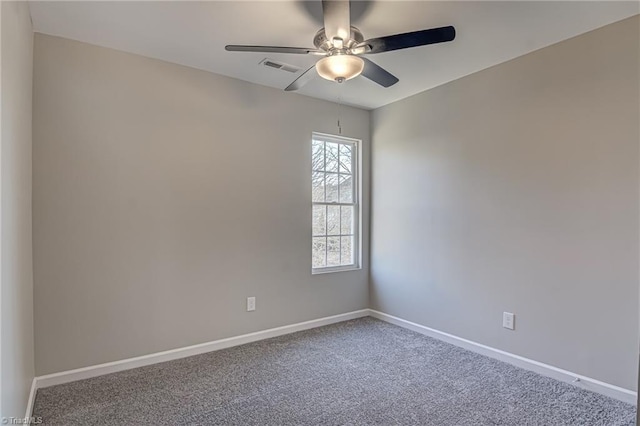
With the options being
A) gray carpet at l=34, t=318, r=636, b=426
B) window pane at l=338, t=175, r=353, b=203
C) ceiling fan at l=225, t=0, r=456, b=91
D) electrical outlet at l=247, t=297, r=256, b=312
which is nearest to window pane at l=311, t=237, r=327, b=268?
window pane at l=338, t=175, r=353, b=203

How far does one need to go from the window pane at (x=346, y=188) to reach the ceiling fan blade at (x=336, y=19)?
7.38ft

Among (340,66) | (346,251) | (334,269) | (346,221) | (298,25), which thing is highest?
(298,25)

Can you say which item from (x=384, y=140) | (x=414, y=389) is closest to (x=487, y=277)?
(x=414, y=389)

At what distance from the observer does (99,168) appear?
267 centimetres

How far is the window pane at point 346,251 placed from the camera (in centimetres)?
414

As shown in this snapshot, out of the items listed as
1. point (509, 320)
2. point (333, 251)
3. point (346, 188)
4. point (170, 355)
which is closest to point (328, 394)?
point (170, 355)

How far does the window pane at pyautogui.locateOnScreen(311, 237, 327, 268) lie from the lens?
3.88 m

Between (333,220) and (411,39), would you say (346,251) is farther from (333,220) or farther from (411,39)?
(411,39)

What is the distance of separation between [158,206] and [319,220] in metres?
1.66

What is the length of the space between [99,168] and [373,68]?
6.87 feet

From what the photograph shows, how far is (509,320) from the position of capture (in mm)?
2906

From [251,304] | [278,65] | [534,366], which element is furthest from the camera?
[251,304]

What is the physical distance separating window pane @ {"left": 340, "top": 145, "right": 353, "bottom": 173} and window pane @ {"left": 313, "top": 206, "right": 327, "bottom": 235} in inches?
21.6

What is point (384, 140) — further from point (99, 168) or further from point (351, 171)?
point (99, 168)
